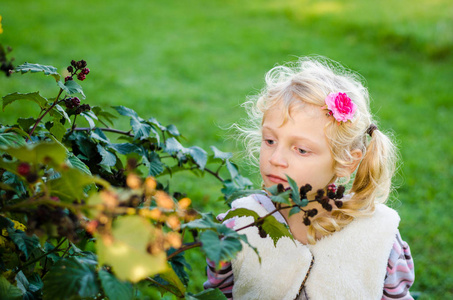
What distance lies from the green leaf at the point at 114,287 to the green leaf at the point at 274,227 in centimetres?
32

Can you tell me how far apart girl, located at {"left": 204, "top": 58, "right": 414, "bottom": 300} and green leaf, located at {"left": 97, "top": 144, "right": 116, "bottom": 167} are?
490 mm

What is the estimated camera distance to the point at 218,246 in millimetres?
799

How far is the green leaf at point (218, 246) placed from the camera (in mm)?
774

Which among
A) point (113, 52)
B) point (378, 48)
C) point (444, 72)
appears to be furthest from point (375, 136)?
point (378, 48)

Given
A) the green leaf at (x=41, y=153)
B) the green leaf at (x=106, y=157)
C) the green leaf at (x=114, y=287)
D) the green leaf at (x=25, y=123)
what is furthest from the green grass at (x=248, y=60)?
the green leaf at (x=41, y=153)

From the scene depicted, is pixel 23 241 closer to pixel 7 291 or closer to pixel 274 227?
pixel 7 291

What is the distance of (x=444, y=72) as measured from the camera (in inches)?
238

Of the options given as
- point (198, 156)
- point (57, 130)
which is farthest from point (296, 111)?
point (57, 130)

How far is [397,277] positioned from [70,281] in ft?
4.00

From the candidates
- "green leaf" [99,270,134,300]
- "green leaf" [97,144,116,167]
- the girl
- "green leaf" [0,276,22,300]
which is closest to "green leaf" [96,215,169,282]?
"green leaf" [99,270,134,300]

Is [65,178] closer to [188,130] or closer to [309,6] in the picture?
[188,130]

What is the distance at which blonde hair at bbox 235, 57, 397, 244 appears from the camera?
1595 millimetres

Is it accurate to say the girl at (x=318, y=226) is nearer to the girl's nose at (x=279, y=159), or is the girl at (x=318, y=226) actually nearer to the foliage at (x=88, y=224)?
the girl's nose at (x=279, y=159)

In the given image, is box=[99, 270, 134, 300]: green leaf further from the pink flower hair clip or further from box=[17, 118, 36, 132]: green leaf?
the pink flower hair clip
